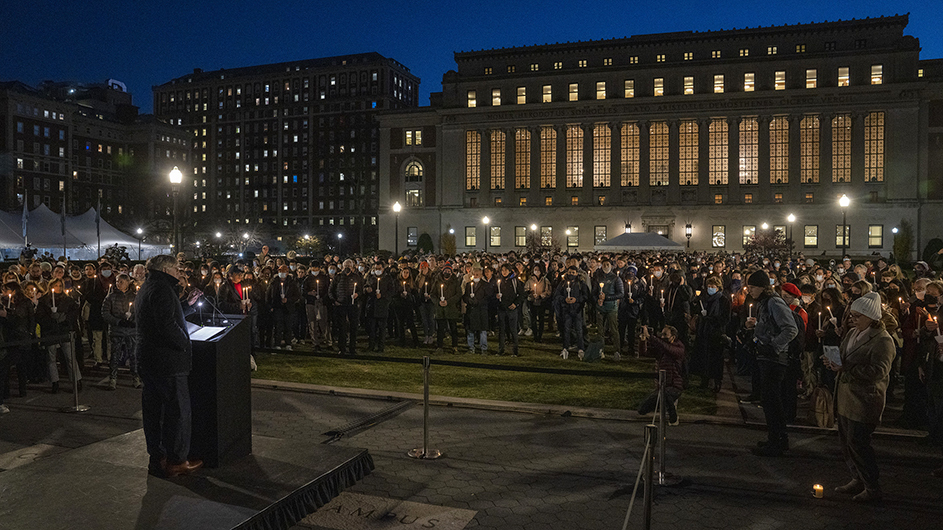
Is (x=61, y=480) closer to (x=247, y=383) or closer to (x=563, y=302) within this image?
(x=247, y=383)

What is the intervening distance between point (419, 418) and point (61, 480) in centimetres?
491

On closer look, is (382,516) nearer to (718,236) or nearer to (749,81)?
(718,236)

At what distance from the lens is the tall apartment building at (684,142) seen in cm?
6700

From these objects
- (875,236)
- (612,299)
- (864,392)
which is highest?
(875,236)

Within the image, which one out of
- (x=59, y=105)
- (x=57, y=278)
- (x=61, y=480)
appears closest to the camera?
(x=61, y=480)

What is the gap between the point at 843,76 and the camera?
6850 cm

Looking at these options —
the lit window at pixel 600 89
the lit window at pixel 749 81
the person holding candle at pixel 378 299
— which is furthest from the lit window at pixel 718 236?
the person holding candle at pixel 378 299

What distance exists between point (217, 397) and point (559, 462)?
4.08 meters

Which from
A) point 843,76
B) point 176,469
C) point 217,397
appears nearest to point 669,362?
point 217,397

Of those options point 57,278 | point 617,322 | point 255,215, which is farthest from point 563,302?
point 255,215

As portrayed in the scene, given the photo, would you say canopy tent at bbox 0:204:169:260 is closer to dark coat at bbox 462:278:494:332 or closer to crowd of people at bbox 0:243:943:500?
crowd of people at bbox 0:243:943:500

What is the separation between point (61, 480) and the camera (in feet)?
22.1

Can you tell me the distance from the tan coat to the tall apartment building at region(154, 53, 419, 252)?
442ft

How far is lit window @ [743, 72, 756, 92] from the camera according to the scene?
70.8 meters
